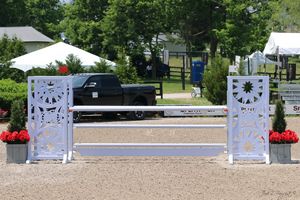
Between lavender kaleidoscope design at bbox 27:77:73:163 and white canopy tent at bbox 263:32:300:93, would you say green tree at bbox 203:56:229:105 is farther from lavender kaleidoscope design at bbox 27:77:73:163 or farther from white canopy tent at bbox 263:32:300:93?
lavender kaleidoscope design at bbox 27:77:73:163

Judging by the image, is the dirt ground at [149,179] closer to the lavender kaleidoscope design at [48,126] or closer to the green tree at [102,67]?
the lavender kaleidoscope design at [48,126]

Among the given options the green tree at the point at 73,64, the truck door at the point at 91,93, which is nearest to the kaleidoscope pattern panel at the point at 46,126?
the truck door at the point at 91,93

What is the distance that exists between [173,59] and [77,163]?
170 feet

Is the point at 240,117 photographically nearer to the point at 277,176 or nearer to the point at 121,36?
the point at 277,176

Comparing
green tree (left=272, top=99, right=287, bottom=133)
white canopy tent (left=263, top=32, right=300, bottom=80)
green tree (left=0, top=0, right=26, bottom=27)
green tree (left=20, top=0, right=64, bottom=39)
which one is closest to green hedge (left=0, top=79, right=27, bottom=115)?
green tree (left=272, top=99, right=287, bottom=133)

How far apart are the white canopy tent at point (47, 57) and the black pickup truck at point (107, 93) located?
3888 mm

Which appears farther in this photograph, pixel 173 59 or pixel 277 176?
pixel 173 59

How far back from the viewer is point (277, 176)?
22.4ft

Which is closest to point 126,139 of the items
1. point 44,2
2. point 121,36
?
point 121,36

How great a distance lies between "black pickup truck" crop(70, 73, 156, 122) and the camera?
15043 mm

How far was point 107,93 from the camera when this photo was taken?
15625 millimetres

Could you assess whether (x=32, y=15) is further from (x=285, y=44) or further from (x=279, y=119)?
(x=279, y=119)

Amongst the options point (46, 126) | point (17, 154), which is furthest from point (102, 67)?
point (17, 154)

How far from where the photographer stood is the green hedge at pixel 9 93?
15.4 metres
